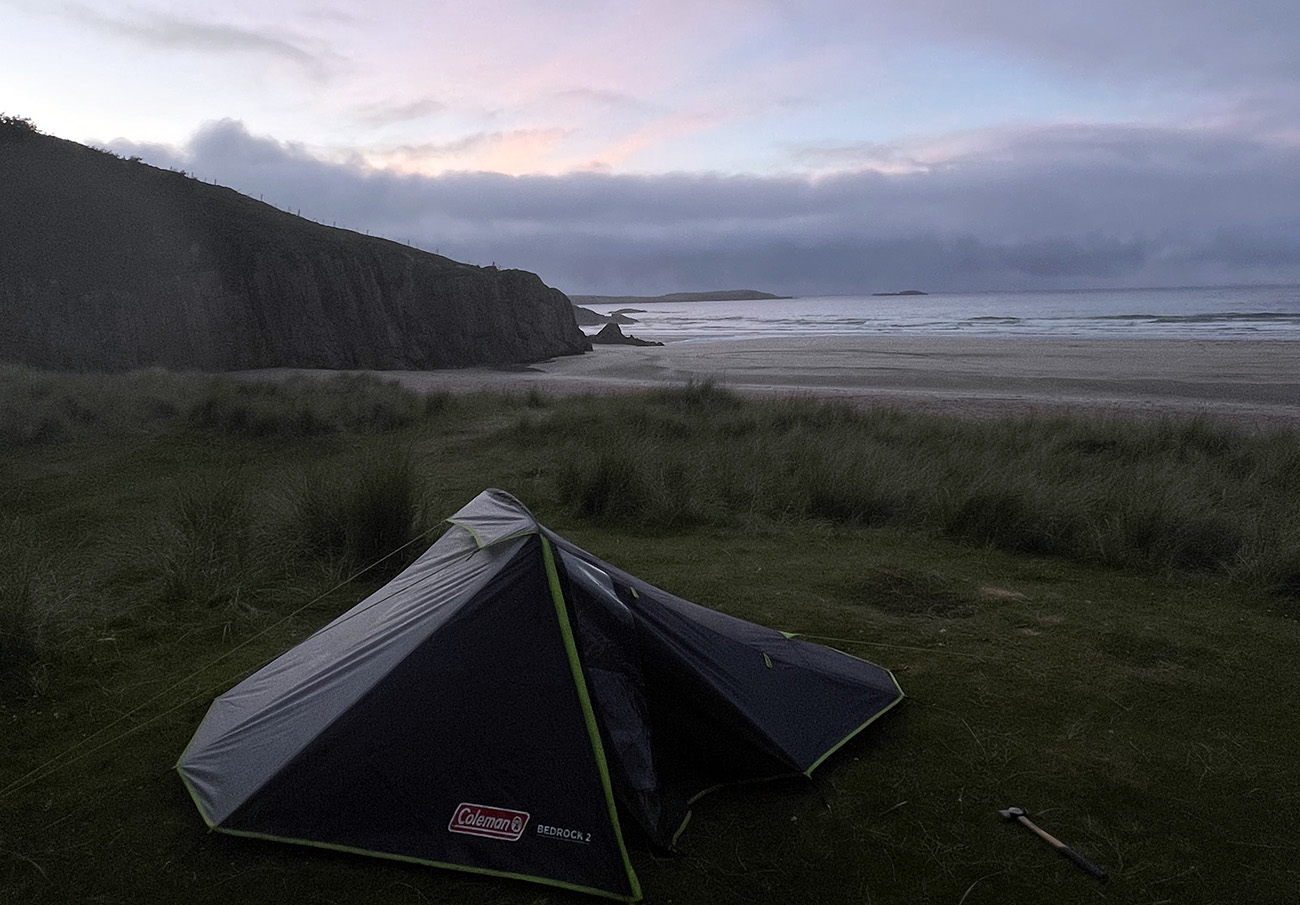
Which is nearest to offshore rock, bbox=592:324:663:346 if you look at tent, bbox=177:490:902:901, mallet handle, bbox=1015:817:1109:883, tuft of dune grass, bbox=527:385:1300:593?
tuft of dune grass, bbox=527:385:1300:593

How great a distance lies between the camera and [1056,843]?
3.61 metres

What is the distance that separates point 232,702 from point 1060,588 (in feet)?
19.7

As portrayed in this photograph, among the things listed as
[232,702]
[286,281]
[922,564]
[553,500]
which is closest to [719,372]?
[286,281]

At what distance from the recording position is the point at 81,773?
13.7 feet

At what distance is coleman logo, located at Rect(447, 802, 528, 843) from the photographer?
3.43 m

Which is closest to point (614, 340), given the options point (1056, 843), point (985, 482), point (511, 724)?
point (985, 482)

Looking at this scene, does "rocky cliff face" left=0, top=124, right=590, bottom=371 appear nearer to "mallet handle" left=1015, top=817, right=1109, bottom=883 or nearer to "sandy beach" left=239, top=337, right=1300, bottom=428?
"sandy beach" left=239, top=337, right=1300, bottom=428

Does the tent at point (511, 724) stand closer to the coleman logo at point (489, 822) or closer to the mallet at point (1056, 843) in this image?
the coleman logo at point (489, 822)

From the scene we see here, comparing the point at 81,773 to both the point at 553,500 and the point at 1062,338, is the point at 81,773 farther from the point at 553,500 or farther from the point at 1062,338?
the point at 1062,338

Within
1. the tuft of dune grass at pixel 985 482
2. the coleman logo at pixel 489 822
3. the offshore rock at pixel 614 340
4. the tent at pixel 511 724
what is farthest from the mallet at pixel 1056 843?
the offshore rock at pixel 614 340

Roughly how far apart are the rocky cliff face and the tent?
102 feet

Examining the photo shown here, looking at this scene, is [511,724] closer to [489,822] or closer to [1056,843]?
[489,822]

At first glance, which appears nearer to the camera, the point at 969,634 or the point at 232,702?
the point at 232,702

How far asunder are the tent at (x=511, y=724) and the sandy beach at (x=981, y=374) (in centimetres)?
1589
